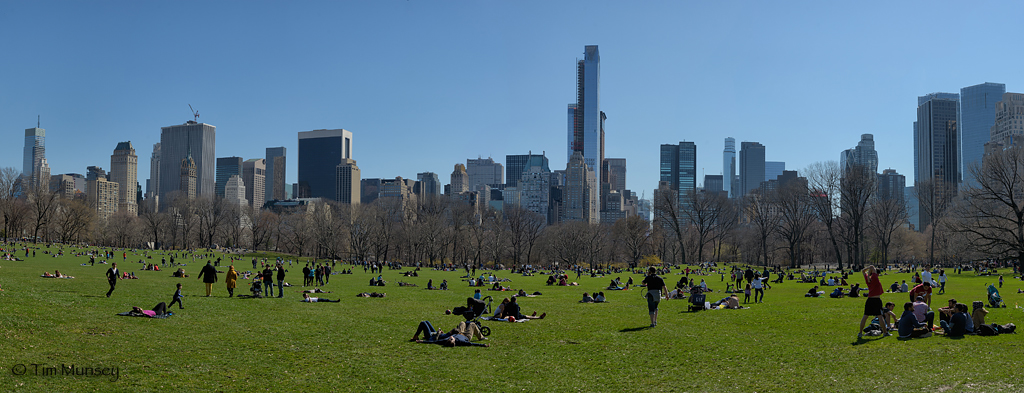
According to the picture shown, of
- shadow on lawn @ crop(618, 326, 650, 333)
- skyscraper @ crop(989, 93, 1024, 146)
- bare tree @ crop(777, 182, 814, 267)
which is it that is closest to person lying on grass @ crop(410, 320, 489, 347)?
shadow on lawn @ crop(618, 326, 650, 333)

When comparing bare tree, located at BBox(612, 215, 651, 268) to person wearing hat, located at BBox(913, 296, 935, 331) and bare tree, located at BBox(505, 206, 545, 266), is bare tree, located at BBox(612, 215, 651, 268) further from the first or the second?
person wearing hat, located at BBox(913, 296, 935, 331)

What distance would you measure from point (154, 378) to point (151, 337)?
441 cm

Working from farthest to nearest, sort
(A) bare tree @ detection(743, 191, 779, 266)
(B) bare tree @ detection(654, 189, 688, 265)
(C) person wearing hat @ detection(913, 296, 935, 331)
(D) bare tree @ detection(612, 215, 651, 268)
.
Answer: (B) bare tree @ detection(654, 189, 688, 265)
(D) bare tree @ detection(612, 215, 651, 268)
(A) bare tree @ detection(743, 191, 779, 266)
(C) person wearing hat @ detection(913, 296, 935, 331)

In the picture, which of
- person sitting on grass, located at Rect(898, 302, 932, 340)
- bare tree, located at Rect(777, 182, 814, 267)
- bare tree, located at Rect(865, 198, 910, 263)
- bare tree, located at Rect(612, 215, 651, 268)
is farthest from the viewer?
bare tree, located at Rect(612, 215, 651, 268)

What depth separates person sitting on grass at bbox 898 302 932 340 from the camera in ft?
47.1

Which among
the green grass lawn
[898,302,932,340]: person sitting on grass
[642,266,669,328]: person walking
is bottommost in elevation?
the green grass lawn

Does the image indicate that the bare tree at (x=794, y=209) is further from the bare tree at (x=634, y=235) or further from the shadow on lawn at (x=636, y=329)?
the shadow on lawn at (x=636, y=329)

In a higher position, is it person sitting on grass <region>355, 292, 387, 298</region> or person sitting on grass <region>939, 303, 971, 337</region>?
person sitting on grass <region>939, 303, 971, 337</region>

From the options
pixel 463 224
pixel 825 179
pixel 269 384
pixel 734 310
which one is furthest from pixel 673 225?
pixel 269 384

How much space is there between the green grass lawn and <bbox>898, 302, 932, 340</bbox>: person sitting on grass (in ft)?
1.31

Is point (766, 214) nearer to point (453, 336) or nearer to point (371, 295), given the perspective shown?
point (371, 295)

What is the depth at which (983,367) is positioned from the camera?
11227 mm

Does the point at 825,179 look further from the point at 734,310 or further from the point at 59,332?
the point at 59,332

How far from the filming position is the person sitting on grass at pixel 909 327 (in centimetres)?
1436
